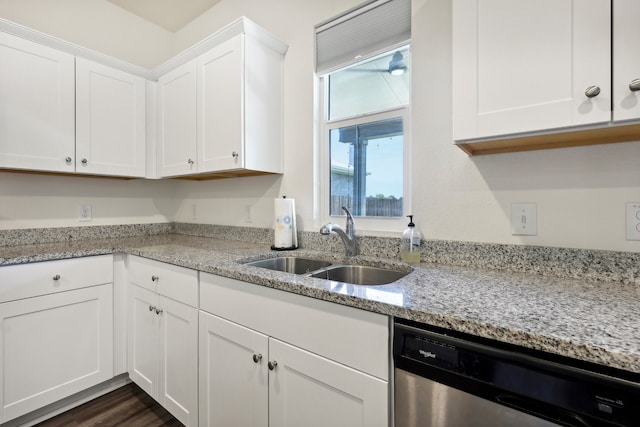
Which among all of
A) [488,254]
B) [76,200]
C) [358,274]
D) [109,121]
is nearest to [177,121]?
[109,121]

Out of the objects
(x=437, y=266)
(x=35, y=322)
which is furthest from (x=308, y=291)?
(x=35, y=322)

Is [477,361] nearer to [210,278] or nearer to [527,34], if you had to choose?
[527,34]

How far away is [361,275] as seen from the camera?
1.39m

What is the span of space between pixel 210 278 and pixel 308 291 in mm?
579

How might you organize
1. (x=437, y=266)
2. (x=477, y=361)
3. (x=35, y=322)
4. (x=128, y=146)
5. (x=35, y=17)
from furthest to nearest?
(x=128, y=146) → (x=35, y=17) → (x=35, y=322) → (x=437, y=266) → (x=477, y=361)

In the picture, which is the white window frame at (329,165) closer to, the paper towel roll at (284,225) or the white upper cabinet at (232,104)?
the paper towel roll at (284,225)

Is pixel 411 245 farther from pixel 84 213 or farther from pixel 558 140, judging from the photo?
pixel 84 213

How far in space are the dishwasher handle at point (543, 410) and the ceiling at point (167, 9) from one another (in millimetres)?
2987

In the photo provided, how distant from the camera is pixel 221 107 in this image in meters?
1.79

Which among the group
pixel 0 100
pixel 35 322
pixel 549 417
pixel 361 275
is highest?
pixel 0 100

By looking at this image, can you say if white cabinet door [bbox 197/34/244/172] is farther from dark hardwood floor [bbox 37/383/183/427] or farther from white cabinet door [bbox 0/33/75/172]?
dark hardwood floor [bbox 37/383/183/427]

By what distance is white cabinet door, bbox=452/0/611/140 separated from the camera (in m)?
0.79

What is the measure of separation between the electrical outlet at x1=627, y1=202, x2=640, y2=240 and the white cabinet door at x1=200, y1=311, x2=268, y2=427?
4.29 ft

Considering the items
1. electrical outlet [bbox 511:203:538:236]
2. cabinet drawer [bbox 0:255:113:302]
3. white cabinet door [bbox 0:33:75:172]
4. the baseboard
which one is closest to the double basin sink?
electrical outlet [bbox 511:203:538:236]
